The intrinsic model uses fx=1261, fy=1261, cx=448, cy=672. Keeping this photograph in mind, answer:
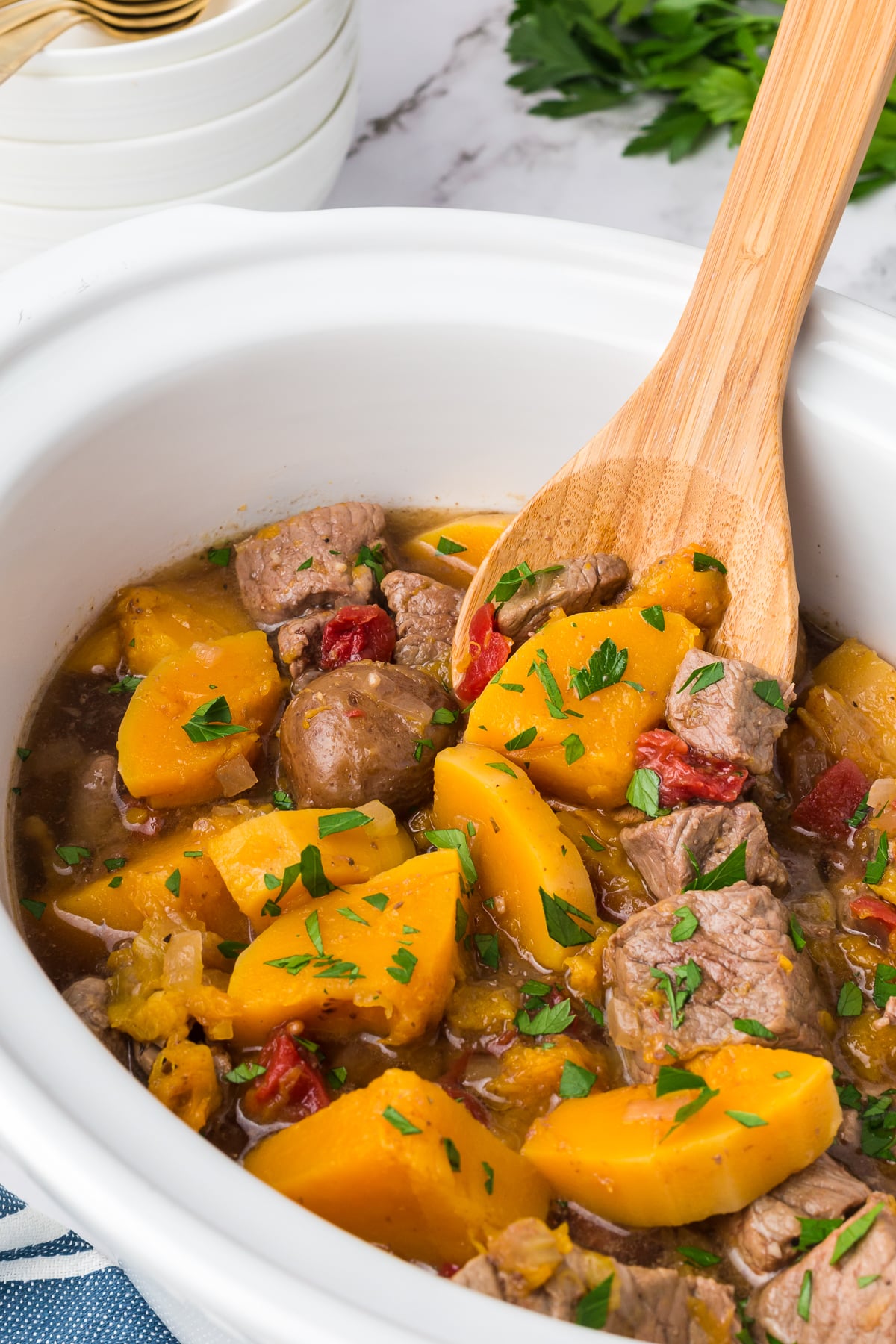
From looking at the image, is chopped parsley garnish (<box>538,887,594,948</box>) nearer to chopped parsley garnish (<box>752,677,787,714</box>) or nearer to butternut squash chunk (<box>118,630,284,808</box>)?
chopped parsley garnish (<box>752,677,787,714</box>)

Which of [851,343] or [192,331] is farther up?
[851,343]

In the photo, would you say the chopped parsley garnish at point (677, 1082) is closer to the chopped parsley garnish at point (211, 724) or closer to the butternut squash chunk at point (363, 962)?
the butternut squash chunk at point (363, 962)

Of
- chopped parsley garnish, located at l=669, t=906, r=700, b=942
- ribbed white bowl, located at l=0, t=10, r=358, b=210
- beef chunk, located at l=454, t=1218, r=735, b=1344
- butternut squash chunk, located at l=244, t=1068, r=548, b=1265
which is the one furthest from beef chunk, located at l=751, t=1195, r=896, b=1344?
ribbed white bowl, located at l=0, t=10, r=358, b=210

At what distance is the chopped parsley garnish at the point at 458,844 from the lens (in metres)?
2.25

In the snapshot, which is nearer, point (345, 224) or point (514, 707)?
point (514, 707)

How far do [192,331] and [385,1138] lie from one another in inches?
64.4

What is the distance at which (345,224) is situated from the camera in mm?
2678

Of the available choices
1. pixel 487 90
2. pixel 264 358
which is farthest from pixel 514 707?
pixel 487 90

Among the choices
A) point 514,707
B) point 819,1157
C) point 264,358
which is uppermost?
point 264,358

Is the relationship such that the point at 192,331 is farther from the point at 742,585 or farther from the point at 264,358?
the point at 742,585

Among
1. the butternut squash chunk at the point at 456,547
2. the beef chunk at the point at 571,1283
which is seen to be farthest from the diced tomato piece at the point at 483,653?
the beef chunk at the point at 571,1283

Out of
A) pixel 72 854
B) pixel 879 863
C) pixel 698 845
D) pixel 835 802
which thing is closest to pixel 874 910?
pixel 879 863

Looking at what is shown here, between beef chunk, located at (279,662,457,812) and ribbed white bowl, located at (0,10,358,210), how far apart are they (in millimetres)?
1253

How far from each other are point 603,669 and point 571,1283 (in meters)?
1.13
